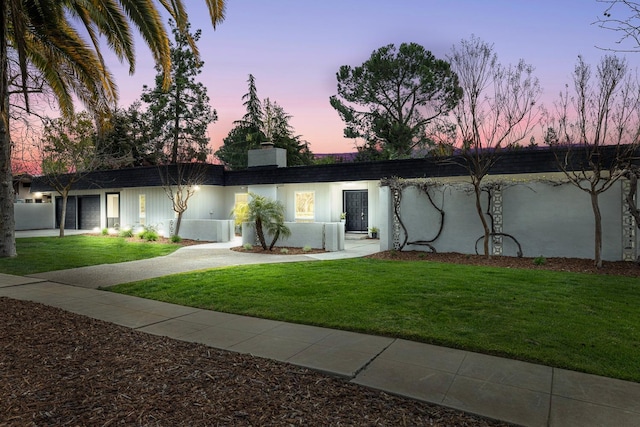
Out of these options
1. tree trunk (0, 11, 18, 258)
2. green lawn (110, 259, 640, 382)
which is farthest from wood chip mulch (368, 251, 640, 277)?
tree trunk (0, 11, 18, 258)

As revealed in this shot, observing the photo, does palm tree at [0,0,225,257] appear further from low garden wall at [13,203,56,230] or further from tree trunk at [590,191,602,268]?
low garden wall at [13,203,56,230]

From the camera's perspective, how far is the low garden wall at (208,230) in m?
16.2

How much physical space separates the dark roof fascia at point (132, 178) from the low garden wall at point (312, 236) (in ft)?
18.0

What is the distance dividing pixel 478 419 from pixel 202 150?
118 feet

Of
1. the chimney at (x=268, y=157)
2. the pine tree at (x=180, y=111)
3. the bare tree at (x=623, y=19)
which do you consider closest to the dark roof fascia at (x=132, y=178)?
the chimney at (x=268, y=157)

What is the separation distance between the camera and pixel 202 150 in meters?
36.0

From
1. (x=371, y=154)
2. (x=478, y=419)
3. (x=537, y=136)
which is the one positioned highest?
(x=371, y=154)

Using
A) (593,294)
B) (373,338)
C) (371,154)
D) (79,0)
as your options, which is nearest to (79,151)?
(79,0)

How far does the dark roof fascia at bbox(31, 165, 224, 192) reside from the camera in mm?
18688

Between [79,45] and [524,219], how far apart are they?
1196 cm

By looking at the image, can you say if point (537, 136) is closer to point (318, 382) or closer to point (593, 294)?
point (593, 294)

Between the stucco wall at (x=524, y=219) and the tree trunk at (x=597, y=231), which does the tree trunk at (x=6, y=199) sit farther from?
the tree trunk at (x=597, y=231)

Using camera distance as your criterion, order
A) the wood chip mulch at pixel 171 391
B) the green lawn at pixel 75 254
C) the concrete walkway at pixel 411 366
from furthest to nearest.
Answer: the green lawn at pixel 75 254, the concrete walkway at pixel 411 366, the wood chip mulch at pixel 171 391

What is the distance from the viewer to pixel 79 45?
10016 mm
